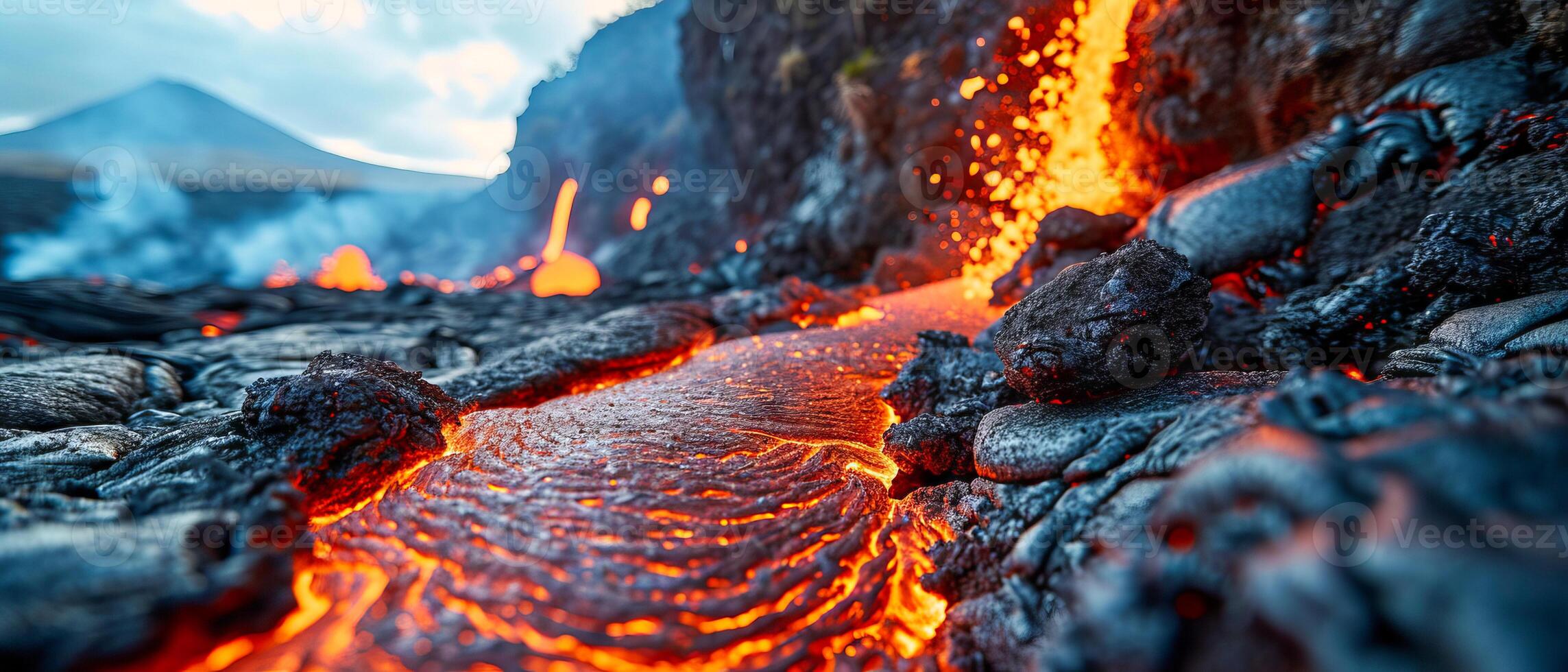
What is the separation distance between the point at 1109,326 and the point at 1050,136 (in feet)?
21.0

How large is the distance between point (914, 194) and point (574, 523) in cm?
860

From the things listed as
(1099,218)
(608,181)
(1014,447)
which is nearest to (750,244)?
(1099,218)

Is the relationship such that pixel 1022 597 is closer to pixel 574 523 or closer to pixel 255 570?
pixel 574 523

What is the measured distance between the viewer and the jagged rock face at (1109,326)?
192cm

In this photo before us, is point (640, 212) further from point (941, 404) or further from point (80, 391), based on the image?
point (941, 404)

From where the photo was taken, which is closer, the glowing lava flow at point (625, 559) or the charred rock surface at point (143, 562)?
the charred rock surface at point (143, 562)

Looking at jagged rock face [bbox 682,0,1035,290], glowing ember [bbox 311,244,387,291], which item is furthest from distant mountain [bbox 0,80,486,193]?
jagged rock face [bbox 682,0,1035,290]

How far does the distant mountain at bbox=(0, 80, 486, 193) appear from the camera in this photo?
23.7 metres

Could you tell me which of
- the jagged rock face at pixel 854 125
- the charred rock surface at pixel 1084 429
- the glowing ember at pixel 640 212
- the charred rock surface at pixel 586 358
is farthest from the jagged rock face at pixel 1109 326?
the glowing ember at pixel 640 212

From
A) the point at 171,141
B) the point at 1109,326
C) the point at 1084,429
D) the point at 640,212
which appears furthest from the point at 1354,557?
the point at 171,141

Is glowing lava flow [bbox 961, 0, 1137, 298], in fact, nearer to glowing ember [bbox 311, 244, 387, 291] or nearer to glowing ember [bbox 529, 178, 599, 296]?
glowing ember [bbox 529, 178, 599, 296]

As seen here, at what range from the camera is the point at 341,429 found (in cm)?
205

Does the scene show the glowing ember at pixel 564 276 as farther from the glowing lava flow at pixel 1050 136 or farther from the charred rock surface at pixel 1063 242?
the charred rock surface at pixel 1063 242

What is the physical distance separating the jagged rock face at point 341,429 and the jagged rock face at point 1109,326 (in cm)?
256
